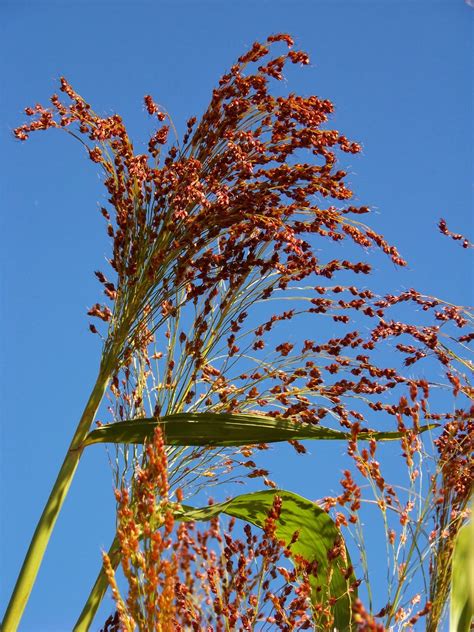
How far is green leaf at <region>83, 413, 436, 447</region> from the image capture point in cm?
270

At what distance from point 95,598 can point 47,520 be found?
0.84 feet

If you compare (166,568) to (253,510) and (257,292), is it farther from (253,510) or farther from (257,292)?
(257,292)

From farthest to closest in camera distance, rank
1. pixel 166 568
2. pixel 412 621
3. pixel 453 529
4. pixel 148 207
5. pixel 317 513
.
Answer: pixel 148 207 < pixel 317 513 < pixel 453 529 < pixel 412 621 < pixel 166 568

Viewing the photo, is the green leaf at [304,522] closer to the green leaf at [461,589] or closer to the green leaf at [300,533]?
the green leaf at [300,533]

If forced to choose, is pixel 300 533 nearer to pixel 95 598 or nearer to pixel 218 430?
pixel 218 430

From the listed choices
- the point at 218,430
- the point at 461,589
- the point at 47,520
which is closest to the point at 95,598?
the point at 47,520

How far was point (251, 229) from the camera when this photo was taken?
301 cm

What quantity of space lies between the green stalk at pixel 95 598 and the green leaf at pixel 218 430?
31 centimetres

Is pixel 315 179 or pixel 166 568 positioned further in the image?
pixel 315 179

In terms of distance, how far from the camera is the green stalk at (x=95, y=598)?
2674 millimetres

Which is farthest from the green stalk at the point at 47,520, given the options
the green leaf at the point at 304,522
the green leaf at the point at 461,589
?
the green leaf at the point at 461,589

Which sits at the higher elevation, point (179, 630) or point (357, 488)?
point (357, 488)

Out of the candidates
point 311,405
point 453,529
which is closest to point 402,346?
point 311,405

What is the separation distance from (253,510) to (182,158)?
1145 mm
